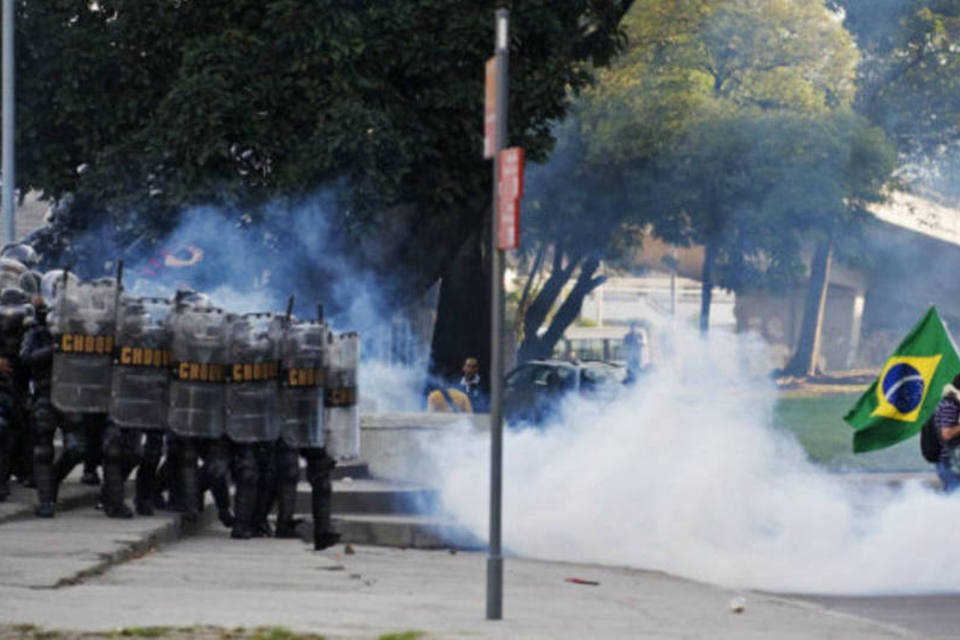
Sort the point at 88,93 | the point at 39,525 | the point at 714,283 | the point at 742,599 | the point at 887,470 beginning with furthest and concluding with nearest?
the point at 714,283
the point at 887,470
the point at 88,93
the point at 39,525
the point at 742,599

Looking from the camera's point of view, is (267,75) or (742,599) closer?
(742,599)

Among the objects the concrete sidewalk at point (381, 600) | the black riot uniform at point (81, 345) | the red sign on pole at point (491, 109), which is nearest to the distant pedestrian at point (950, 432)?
the concrete sidewalk at point (381, 600)

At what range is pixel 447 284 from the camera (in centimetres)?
3078

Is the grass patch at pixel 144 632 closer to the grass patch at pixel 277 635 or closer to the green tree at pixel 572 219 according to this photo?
the grass patch at pixel 277 635

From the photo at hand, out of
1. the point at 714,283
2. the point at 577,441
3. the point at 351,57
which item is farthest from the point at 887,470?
the point at 714,283

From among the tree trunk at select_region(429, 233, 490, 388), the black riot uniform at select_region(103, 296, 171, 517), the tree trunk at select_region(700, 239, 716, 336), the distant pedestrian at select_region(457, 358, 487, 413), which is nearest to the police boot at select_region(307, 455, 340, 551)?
the black riot uniform at select_region(103, 296, 171, 517)

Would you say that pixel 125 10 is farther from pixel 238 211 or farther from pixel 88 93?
pixel 238 211

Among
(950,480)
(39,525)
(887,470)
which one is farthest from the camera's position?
(887,470)

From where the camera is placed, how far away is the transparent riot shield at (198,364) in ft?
47.0

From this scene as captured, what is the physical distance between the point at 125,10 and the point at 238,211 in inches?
125

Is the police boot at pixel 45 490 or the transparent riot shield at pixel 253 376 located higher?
the transparent riot shield at pixel 253 376

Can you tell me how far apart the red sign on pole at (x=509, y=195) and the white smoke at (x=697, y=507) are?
16.9ft

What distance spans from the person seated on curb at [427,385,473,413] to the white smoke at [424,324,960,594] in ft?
10.6

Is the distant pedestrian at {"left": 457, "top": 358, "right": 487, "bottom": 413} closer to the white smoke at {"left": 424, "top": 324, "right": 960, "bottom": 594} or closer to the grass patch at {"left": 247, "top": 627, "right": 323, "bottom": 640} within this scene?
the white smoke at {"left": 424, "top": 324, "right": 960, "bottom": 594}
